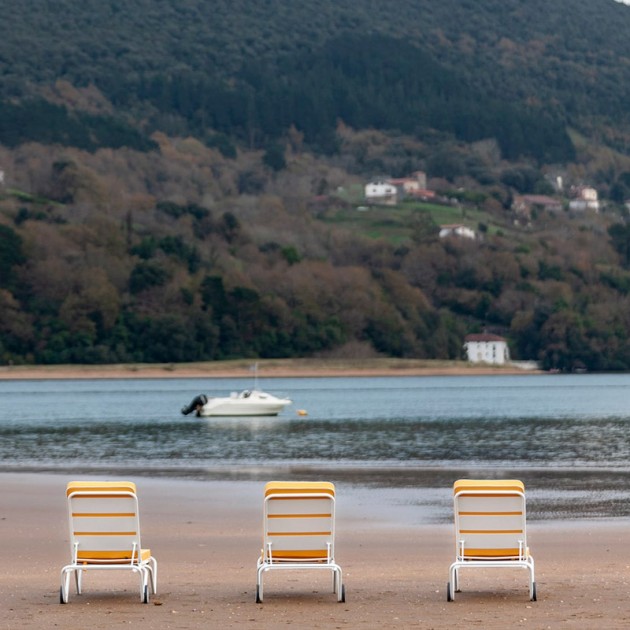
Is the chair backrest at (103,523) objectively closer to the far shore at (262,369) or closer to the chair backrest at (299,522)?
the chair backrest at (299,522)

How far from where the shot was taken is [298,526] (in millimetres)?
10781

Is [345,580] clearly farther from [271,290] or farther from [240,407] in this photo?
[271,290]

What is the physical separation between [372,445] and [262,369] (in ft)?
316

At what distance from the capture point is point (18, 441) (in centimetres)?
4466

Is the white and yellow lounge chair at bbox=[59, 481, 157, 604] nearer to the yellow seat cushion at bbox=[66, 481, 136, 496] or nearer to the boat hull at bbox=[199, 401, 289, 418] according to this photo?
the yellow seat cushion at bbox=[66, 481, 136, 496]

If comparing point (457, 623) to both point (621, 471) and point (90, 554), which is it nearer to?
point (90, 554)

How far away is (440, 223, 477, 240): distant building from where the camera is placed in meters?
178

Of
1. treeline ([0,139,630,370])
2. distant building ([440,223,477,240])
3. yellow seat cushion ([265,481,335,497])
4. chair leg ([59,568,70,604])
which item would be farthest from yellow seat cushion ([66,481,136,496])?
distant building ([440,223,477,240])

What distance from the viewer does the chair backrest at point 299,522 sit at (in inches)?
422

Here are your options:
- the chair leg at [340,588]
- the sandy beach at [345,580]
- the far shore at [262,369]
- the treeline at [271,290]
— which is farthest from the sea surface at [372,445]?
the treeline at [271,290]

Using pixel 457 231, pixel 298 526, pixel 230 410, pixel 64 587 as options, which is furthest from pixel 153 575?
pixel 457 231

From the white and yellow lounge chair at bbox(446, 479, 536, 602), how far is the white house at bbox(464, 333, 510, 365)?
137m

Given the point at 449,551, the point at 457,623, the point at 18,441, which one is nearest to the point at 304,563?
the point at 457,623

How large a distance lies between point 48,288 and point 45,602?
437 ft
